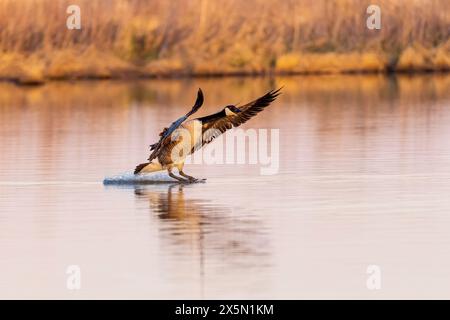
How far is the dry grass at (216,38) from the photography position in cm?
5538

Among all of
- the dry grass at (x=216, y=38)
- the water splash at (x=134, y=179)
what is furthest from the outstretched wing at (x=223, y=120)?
the dry grass at (x=216, y=38)

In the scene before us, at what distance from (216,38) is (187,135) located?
138 feet

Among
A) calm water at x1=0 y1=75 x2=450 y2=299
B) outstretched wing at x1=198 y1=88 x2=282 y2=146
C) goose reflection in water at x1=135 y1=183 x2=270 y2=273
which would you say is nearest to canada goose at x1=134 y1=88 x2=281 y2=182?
outstretched wing at x1=198 y1=88 x2=282 y2=146

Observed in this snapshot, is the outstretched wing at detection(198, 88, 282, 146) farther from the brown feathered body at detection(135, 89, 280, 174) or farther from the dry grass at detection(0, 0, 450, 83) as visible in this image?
the dry grass at detection(0, 0, 450, 83)

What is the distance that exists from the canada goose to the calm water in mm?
281

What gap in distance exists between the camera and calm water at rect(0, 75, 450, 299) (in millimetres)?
11000

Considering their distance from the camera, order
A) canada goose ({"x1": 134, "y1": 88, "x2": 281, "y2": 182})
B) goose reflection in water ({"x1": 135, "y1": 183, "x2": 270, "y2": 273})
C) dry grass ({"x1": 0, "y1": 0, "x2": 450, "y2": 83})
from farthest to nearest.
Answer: dry grass ({"x1": 0, "y1": 0, "x2": 450, "y2": 83}) < canada goose ({"x1": 134, "y1": 88, "x2": 281, "y2": 182}) < goose reflection in water ({"x1": 135, "y1": 183, "x2": 270, "y2": 273})

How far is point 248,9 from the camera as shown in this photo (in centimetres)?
6169

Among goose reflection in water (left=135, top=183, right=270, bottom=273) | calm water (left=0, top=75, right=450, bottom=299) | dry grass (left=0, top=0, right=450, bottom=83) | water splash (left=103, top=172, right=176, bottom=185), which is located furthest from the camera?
dry grass (left=0, top=0, right=450, bottom=83)

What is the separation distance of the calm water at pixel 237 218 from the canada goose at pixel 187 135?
0.92ft

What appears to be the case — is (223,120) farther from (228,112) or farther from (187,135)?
(187,135)

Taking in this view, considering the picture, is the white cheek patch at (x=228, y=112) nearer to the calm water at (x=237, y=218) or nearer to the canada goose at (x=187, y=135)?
the canada goose at (x=187, y=135)

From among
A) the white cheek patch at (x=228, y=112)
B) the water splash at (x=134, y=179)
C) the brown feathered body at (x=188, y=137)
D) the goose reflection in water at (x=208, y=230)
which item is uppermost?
the white cheek patch at (x=228, y=112)
